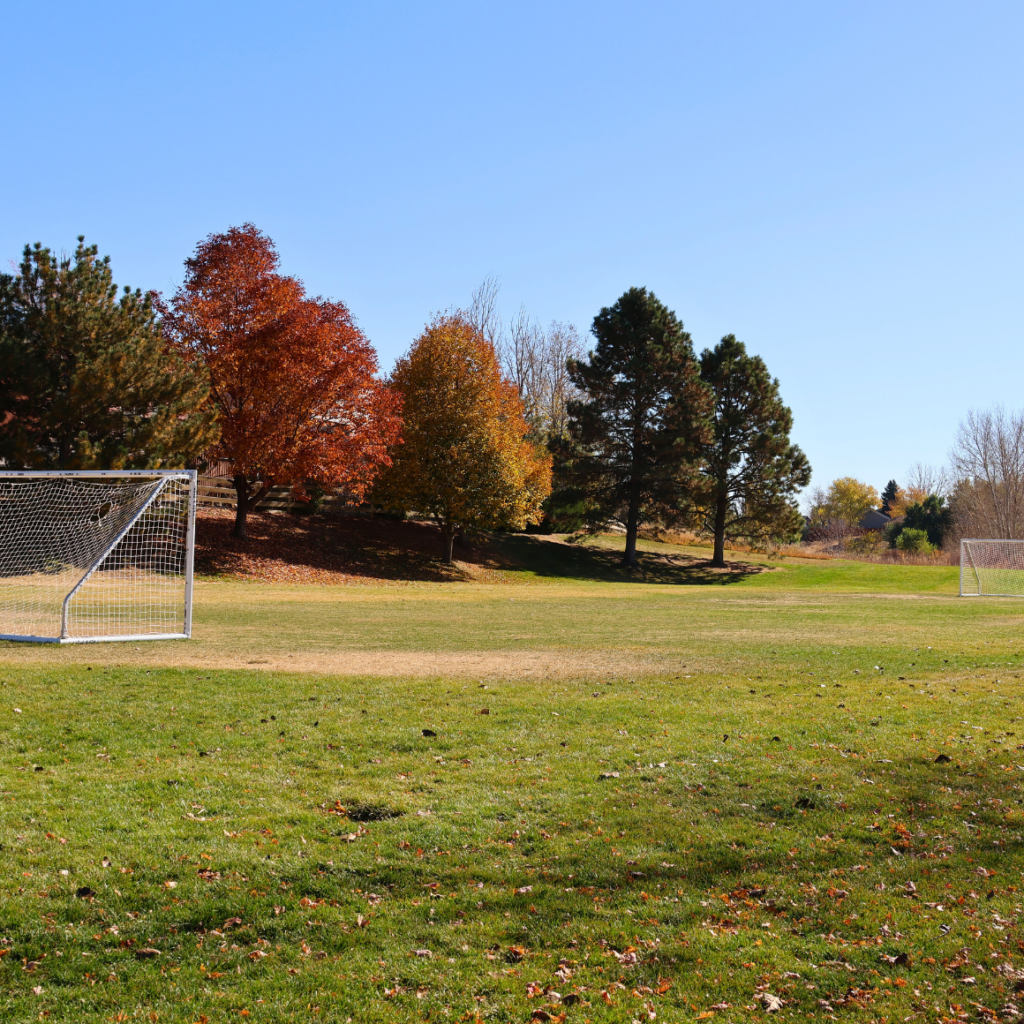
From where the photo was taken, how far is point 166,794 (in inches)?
252

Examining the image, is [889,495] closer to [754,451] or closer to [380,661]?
[754,451]

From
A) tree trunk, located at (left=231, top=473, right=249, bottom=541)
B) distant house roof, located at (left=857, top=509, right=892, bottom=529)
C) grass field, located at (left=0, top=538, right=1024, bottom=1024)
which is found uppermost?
distant house roof, located at (left=857, top=509, right=892, bottom=529)

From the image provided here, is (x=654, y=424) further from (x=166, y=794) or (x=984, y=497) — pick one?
(x=166, y=794)

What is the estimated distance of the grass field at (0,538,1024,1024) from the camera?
3979mm

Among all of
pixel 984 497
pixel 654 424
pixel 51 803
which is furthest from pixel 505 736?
pixel 984 497

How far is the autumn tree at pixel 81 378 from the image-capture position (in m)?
26.2

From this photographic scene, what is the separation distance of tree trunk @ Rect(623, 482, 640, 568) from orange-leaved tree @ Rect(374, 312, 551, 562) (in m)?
9.85

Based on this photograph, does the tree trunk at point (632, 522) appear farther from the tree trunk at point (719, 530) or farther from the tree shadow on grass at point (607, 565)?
the tree trunk at point (719, 530)

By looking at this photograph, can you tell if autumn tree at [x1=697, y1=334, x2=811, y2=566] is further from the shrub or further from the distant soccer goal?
the shrub

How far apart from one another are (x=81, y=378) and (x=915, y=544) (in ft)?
179

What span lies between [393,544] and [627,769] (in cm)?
3439

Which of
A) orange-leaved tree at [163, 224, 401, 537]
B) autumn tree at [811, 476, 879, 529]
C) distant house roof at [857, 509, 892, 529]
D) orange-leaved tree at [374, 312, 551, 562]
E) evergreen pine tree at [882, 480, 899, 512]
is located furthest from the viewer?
evergreen pine tree at [882, 480, 899, 512]

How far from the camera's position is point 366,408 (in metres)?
34.1

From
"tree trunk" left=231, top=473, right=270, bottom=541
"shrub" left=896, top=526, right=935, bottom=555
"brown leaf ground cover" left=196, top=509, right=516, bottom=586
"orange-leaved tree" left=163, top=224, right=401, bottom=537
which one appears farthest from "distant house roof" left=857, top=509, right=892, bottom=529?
"tree trunk" left=231, top=473, right=270, bottom=541
